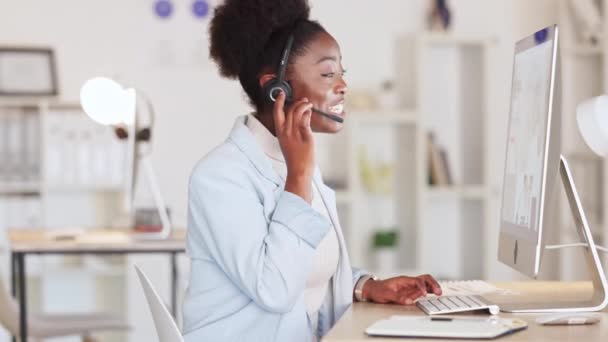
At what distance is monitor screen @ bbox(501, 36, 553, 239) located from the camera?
174cm

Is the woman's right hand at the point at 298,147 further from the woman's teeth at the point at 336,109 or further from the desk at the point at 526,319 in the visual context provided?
the desk at the point at 526,319

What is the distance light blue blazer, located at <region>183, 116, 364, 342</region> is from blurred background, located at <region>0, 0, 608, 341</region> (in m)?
3.36

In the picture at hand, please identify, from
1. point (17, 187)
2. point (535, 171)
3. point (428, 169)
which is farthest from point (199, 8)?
point (535, 171)

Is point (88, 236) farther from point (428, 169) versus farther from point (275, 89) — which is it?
point (275, 89)

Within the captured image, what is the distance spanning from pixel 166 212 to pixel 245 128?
221 cm

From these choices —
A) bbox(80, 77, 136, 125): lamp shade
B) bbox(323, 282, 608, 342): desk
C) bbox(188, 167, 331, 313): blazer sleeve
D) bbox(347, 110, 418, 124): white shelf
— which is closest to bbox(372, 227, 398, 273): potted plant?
bbox(347, 110, 418, 124): white shelf

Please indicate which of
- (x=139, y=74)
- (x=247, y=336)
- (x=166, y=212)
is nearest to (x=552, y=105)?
(x=247, y=336)

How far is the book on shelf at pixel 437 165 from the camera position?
5426 millimetres

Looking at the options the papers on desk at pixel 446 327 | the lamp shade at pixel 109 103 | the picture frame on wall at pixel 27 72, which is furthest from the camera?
the picture frame on wall at pixel 27 72

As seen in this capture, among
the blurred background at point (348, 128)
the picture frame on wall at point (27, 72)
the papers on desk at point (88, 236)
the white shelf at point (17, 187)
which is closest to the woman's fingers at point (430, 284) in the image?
the papers on desk at point (88, 236)

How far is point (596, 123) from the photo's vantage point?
1.82 meters

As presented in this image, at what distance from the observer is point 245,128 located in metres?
2.01

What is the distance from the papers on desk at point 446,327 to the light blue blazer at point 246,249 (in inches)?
8.4

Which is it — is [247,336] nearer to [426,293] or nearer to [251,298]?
[251,298]
